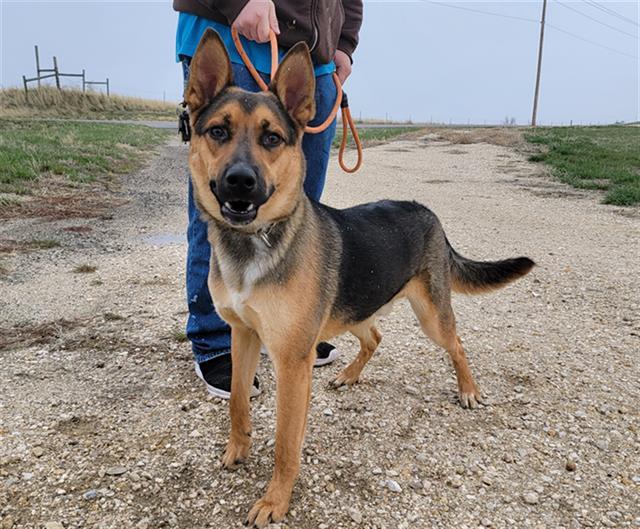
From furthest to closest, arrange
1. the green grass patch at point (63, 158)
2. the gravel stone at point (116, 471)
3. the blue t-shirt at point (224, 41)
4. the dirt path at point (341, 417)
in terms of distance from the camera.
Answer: the green grass patch at point (63, 158), the blue t-shirt at point (224, 41), the gravel stone at point (116, 471), the dirt path at point (341, 417)

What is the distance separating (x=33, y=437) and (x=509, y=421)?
282 centimetres

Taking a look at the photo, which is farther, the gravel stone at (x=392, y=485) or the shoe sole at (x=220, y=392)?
the shoe sole at (x=220, y=392)

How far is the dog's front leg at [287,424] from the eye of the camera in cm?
263

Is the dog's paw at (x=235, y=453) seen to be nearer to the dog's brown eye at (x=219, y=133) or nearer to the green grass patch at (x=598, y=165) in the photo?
the dog's brown eye at (x=219, y=133)

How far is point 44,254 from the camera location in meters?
6.16

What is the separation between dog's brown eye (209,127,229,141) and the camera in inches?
102

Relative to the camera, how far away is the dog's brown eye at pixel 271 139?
104 inches

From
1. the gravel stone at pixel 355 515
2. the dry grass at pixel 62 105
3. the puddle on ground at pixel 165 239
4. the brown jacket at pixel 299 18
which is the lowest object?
the gravel stone at pixel 355 515

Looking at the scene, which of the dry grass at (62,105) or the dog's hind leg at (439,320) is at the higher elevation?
the dry grass at (62,105)

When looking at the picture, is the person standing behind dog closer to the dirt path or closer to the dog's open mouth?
the dirt path

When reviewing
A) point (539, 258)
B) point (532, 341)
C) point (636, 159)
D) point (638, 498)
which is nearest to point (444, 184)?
point (636, 159)

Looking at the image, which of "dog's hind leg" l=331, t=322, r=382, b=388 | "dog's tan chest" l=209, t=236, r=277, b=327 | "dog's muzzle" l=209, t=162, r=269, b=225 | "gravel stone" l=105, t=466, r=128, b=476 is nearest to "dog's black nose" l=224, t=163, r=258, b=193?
"dog's muzzle" l=209, t=162, r=269, b=225

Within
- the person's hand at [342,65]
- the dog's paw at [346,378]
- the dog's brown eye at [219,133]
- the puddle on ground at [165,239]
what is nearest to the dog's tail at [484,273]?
the dog's paw at [346,378]

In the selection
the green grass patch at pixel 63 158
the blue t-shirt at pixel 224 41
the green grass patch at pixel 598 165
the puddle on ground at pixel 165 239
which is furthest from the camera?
the green grass patch at pixel 598 165
